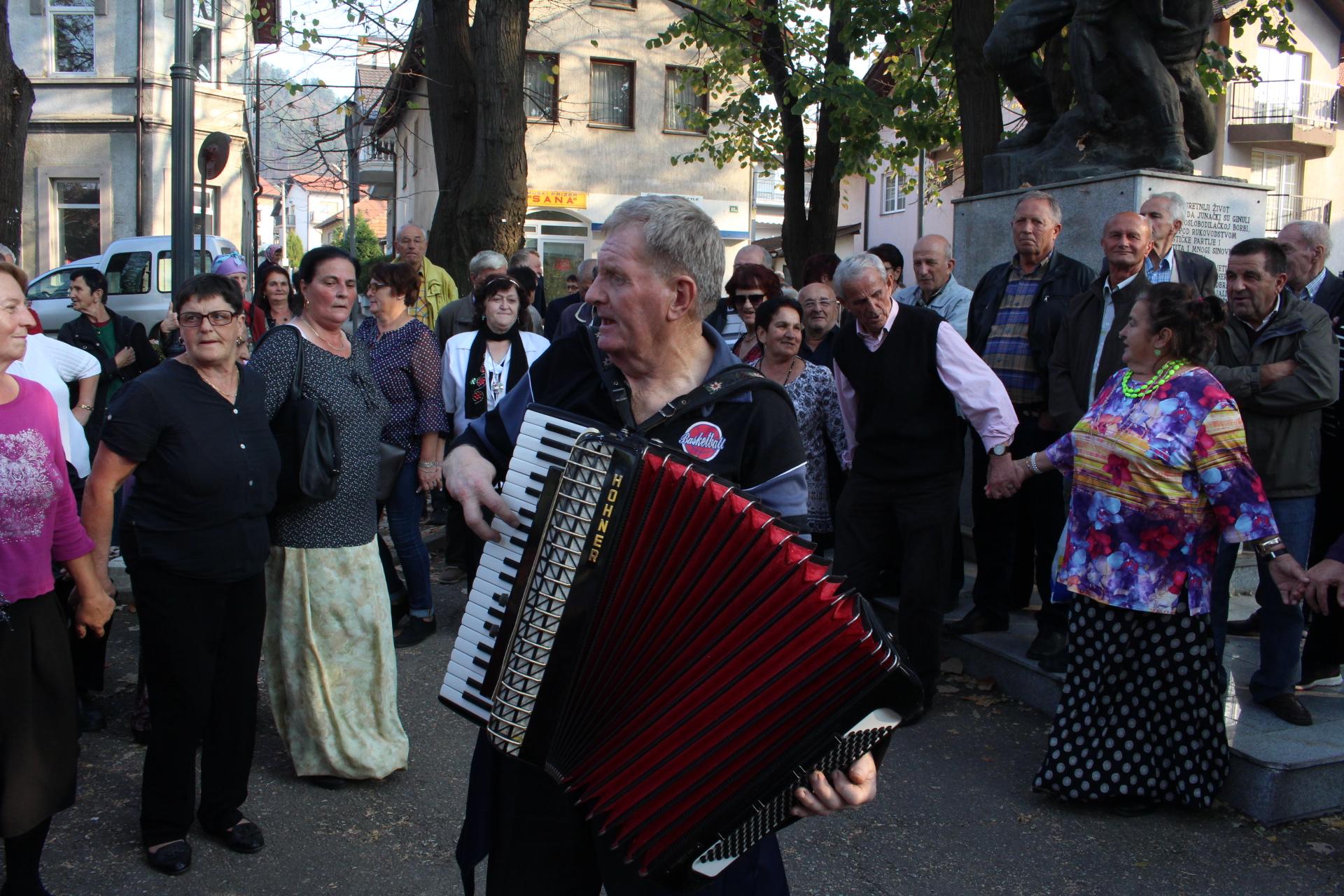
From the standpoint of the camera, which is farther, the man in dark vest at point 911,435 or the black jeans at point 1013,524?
the black jeans at point 1013,524

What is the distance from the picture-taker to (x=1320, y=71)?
32.8m

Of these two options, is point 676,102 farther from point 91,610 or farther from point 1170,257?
point 91,610

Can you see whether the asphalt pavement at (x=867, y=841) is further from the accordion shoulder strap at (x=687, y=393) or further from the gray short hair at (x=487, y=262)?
the gray short hair at (x=487, y=262)

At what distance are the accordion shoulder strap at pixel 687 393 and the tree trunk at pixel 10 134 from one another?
8.04 m

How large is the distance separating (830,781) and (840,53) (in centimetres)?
1532

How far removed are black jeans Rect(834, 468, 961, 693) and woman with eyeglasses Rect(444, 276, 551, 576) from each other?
2.39 m

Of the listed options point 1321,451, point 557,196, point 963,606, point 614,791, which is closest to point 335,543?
point 614,791

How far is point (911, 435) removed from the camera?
17.2 ft

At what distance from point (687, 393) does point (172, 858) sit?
9.02 ft

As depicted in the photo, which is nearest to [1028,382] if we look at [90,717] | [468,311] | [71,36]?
[468,311]

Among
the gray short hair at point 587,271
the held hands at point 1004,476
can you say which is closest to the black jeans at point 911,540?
the held hands at point 1004,476

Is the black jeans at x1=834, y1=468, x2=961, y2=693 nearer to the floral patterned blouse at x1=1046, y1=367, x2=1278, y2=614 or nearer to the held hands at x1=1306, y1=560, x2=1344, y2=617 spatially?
the floral patterned blouse at x1=1046, y1=367, x2=1278, y2=614

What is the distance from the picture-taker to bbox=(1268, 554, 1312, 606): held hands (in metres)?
3.81

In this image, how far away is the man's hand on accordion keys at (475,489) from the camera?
84.9 inches
